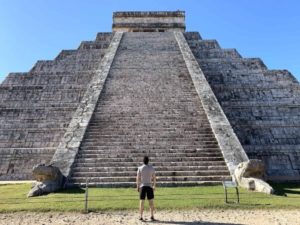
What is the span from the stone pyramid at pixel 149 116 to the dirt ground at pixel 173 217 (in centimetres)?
267

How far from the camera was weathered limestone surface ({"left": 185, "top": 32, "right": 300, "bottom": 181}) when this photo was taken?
44.0 feet

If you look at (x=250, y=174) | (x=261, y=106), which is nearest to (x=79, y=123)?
(x=250, y=174)

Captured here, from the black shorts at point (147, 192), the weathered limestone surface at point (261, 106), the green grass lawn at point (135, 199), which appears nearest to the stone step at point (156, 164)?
the green grass lawn at point (135, 199)

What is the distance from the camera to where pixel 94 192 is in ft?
31.1

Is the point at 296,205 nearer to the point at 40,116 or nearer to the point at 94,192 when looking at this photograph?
the point at 94,192

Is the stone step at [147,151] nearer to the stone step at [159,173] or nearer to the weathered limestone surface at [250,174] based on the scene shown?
the stone step at [159,173]

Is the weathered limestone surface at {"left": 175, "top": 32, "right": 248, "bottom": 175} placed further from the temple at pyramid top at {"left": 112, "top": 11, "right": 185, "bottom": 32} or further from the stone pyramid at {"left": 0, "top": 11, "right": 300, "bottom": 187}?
the temple at pyramid top at {"left": 112, "top": 11, "right": 185, "bottom": 32}

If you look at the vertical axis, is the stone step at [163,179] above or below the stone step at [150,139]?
below

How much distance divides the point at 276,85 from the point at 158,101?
568cm

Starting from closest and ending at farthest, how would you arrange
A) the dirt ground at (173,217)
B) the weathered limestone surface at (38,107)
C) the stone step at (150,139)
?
1. the dirt ground at (173,217)
2. the stone step at (150,139)
3. the weathered limestone surface at (38,107)

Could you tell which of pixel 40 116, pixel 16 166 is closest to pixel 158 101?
pixel 40 116

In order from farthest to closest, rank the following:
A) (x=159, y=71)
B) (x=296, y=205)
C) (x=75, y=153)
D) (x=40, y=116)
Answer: (x=159, y=71) → (x=40, y=116) → (x=75, y=153) → (x=296, y=205)

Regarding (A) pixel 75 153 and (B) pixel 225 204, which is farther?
(A) pixel 75 153

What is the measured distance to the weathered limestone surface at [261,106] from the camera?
13.4 m
